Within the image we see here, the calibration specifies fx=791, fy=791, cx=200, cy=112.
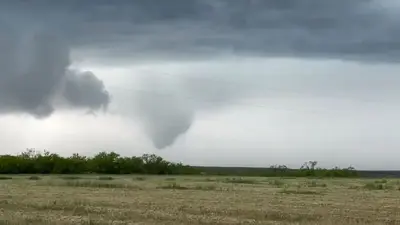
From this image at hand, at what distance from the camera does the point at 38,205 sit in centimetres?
3344

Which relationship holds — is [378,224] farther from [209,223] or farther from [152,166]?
[152,166]

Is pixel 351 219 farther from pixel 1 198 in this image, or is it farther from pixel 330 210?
pixel 1 198

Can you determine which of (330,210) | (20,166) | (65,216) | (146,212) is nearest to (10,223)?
(65,216)

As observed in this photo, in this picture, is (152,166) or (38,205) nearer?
(38,205)

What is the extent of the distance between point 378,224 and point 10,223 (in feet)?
40.4

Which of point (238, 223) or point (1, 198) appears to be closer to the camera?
point (238, 223)

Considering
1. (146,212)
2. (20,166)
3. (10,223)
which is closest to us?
(10,223)

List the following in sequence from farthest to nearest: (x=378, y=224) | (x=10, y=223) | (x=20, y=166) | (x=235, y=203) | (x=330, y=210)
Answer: (x=20, y=166)
(x=235, y=203)
(x=330, y=210)
(x=378, y=224)
(x=10, y=223)

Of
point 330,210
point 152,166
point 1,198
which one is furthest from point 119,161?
point 330,210

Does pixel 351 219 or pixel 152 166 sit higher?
pixel 152 166

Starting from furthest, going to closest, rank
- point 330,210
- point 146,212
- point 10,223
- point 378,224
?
point 330,210, point 146,212, point 378,224, point 10,223

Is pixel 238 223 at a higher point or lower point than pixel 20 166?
lower

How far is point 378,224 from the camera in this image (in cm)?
2719

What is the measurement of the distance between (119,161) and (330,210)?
270 ft
